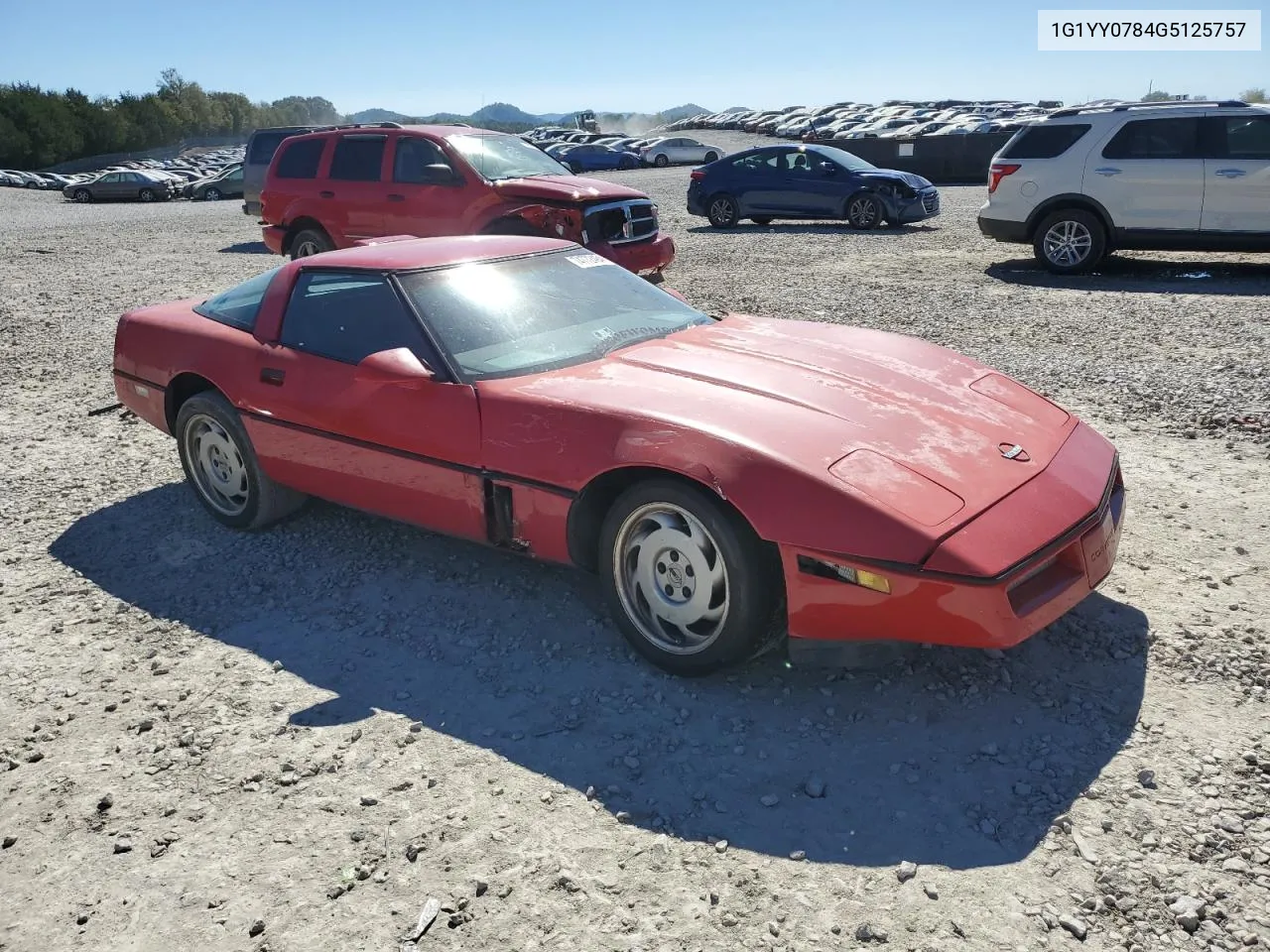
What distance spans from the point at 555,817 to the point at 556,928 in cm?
41

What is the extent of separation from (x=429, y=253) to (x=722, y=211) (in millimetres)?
13122

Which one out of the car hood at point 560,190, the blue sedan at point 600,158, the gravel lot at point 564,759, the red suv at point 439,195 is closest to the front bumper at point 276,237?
the red suv at point 439,195

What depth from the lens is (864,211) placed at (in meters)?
15.9

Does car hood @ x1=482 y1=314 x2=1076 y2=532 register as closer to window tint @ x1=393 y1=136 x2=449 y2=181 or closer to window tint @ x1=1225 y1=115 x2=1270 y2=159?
window tint @ x1=393 y1=136 x2=449 y2=181

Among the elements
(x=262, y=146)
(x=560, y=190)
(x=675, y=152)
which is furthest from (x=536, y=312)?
(x=675, y=152)

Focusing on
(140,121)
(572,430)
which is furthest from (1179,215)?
(140,121)

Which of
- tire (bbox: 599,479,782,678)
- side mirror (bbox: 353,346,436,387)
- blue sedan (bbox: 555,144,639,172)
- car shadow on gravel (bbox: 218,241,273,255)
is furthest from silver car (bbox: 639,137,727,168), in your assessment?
tire (bbox: 599,479,782,678)

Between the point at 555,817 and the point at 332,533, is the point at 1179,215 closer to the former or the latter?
the point at 332,533

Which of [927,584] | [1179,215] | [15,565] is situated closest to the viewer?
[927,584]

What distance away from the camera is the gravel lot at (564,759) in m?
2.47

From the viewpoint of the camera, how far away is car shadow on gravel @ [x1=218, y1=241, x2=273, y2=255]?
1565cm

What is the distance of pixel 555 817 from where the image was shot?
2818 mm

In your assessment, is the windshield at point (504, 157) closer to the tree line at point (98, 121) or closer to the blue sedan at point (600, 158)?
the blue sedan at point (600, 158)

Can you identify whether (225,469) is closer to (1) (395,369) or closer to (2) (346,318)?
(2) (346,318)
